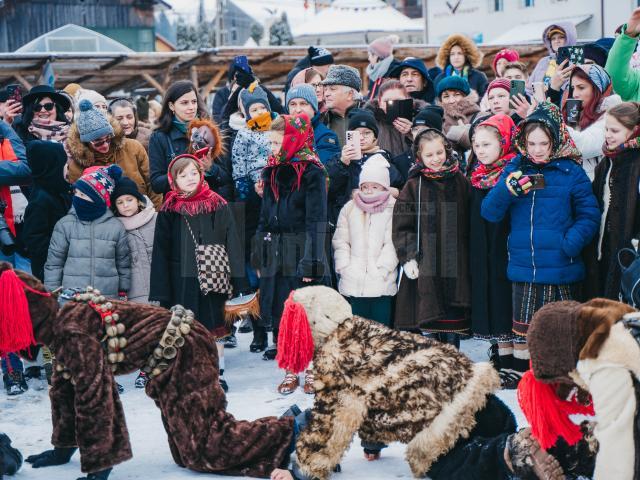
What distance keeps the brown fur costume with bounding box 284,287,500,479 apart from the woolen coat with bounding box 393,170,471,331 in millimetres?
1618

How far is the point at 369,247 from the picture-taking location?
584 centimetres

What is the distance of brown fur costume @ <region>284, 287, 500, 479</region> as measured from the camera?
12.8 feet

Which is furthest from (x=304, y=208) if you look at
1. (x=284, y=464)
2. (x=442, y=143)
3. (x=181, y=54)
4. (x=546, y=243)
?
(x=181, y=54)

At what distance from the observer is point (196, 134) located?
6.29 metres

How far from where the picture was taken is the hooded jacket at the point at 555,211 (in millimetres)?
5137

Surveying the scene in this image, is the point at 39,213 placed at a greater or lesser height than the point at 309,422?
greater

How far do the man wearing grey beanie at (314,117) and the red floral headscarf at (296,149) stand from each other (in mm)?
574

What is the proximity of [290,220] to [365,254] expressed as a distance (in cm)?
55

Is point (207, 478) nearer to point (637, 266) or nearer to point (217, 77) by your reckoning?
point (637, 266)

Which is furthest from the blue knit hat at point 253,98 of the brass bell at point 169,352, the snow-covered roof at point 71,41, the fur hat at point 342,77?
the snow-covered roof at point 71,41

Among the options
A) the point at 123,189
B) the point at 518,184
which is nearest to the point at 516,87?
the point at 518,184

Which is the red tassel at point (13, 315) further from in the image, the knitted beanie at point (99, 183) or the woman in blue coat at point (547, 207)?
the woman in blue coat at point (547, 207)

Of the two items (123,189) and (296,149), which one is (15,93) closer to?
(123,189)

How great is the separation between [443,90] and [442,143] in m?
1.78
